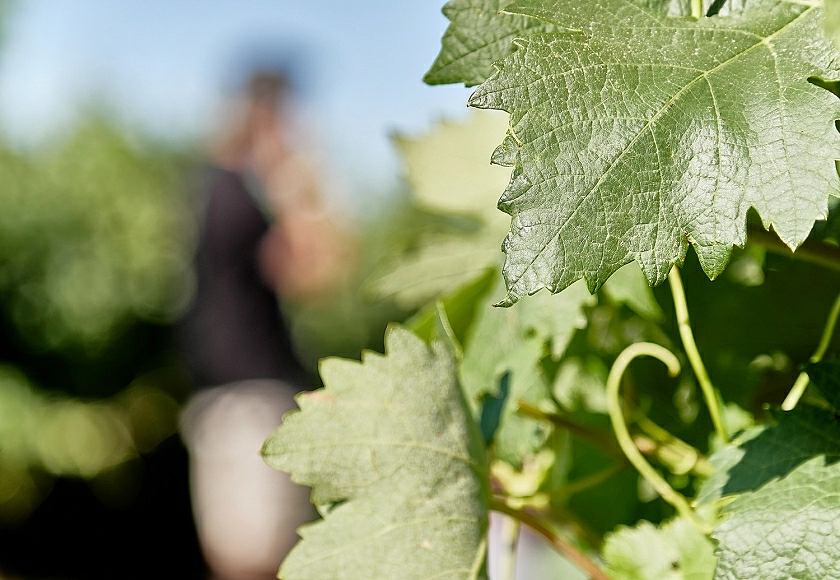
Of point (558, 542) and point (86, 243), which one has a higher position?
point (558, 542)

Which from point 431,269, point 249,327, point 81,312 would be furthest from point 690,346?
point 81,312

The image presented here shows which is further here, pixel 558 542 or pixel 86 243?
pixel 86 243

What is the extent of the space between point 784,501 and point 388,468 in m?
0.22

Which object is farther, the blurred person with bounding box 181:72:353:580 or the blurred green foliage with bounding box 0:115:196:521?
the blurred green foliage with bounding box 0:115:196:521

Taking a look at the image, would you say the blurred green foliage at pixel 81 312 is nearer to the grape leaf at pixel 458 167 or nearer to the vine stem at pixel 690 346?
the grape leaf at pixel 458 167

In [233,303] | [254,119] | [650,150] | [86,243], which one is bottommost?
[86,243]

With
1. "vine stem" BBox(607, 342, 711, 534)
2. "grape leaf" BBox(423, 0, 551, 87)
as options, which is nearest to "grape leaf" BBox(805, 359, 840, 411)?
"vine stem" BBox(607, 342, 711, 534)

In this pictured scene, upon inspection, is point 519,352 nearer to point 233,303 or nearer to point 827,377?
point 827,377

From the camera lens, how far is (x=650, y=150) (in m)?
0.38

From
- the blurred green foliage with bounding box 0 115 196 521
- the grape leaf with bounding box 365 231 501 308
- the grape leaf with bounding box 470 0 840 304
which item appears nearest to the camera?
the grape leaf with bounding box 470 0 840 304

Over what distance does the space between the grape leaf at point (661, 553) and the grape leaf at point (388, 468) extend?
10cm

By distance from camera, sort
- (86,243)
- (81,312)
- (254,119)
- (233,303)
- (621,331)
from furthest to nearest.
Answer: (86,243)
(81,312)
(254,119)
(233,303)
(621,331)

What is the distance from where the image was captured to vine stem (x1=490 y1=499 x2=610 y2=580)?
57cm

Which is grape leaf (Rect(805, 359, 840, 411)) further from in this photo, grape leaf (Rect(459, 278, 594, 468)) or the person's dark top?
the person's dark top
